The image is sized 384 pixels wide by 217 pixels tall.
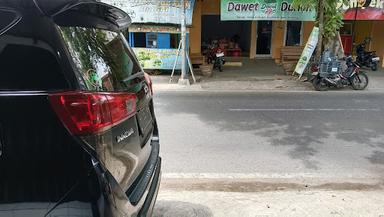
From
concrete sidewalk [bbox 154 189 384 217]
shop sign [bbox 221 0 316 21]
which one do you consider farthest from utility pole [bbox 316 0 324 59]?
A: concrete sidewalk [bbox 154 189 384 217]

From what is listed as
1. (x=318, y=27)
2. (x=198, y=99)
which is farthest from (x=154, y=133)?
(x=318, y=27)

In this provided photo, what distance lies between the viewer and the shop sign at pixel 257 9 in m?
14.5

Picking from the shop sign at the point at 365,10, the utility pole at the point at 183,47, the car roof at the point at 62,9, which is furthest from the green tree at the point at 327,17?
the car roof at the point at 62,9

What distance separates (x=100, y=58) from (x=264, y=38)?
1688 centimetres

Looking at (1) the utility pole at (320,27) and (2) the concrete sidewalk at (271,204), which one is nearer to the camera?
(2) the concrete sidewalk at (271,204)

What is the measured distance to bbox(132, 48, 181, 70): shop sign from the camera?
14.8 metres

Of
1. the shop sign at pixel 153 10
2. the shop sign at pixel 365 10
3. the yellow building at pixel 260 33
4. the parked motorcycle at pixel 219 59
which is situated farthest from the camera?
the yellow building at pixel 260 33

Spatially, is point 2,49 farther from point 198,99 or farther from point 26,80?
point 198,99

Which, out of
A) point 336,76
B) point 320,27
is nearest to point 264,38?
point 320,27

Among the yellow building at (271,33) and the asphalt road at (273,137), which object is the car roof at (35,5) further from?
the yellow building at (271,33)

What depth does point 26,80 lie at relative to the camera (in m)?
1.99

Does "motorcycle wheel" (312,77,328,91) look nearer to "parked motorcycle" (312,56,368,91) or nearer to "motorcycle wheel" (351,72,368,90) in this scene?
"parked motorcycle" (312,56,368,91)

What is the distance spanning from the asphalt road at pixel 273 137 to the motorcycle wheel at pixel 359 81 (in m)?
1.61

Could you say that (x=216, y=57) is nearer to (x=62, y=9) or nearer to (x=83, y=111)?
(x=62, y=9)
